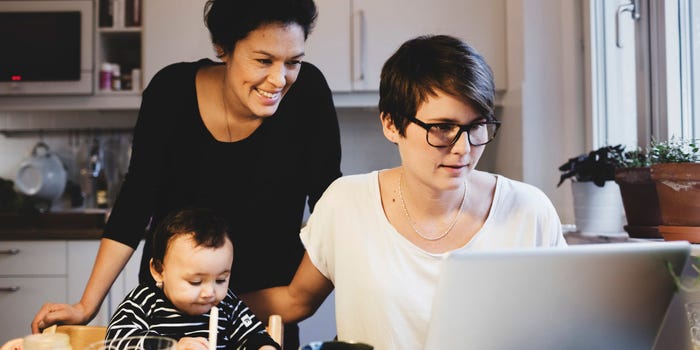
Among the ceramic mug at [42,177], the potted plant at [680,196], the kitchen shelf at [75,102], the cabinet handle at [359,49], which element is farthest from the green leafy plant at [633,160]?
the ceramic mug at [42,177]

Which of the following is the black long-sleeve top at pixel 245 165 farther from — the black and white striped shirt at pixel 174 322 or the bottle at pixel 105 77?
the bottle at pixel 105 77

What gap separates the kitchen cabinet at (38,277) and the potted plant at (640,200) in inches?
81.8

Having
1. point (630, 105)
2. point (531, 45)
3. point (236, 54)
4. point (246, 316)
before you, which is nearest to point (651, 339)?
point (246, 316)

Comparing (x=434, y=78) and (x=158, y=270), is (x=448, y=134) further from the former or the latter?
(x=158, y=270)

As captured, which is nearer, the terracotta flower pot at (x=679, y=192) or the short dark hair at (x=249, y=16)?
the terracotta flower pot at (x=679, y=192)

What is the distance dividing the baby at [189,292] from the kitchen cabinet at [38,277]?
1.70 meters

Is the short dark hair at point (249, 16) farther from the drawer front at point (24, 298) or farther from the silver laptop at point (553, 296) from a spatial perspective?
the drawer front at point (24, 298)

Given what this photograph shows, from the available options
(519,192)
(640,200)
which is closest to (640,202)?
(640,200)

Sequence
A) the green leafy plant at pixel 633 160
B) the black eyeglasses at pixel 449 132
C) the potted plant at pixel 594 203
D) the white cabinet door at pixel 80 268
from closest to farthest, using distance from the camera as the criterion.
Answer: the black eyeglasses at pixel 449 132 → the green leafy plant at pixel 633 160 → the potted plant at pixel 594 203 → the white cabinet door at pixel 80 268

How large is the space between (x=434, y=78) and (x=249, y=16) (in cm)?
49

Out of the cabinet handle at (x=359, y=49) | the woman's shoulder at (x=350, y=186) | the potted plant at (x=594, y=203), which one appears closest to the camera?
the woman's shoulder at (x=350, y=186)

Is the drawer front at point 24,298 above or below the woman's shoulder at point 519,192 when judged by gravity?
below

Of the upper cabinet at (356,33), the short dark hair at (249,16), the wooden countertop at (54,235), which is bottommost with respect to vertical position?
the wooden countertop at (54,235)

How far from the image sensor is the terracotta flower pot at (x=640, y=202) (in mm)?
1637
